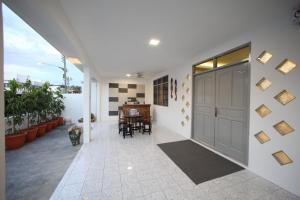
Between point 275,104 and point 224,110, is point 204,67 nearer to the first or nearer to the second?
point 224,110

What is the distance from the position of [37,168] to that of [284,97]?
4531mm

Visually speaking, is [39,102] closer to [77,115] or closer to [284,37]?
[77,115]

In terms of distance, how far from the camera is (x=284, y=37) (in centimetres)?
196

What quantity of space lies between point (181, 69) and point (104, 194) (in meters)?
4.35

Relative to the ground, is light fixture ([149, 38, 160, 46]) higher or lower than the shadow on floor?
higher

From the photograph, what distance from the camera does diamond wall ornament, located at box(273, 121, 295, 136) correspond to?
1912mm

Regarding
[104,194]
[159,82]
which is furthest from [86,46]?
[159,82]

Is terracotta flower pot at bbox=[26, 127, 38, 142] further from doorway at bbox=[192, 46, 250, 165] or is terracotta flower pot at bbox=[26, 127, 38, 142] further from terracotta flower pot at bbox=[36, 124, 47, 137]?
doorway at bbox=[192, 46, 250, 165]

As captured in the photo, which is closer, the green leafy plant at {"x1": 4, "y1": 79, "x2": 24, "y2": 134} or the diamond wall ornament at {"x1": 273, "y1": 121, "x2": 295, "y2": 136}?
the diamond wall ornament at {"x1": 273, "y1": 121, "x2": 295, "y2": 136}

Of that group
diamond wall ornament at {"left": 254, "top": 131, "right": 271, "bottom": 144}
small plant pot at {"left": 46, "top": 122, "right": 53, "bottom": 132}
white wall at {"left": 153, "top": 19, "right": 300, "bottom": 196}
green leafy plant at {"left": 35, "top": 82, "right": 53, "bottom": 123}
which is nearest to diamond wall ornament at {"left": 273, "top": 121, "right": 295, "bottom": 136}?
white wall at {"left": 153, "top": 19, "right": 300, "bottom": 196}

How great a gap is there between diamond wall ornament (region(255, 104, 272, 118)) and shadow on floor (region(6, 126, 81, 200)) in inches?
142

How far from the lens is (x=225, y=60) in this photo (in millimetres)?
3121

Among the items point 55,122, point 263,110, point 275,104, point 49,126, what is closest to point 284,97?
point 275,104

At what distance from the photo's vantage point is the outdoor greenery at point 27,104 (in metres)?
3.48
